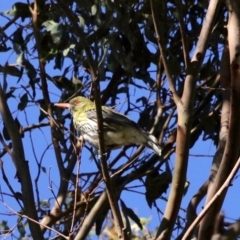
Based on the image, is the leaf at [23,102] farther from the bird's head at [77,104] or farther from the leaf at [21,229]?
the leaf at [21,229]

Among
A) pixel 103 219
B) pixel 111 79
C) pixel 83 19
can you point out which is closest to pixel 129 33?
pixel 83 19

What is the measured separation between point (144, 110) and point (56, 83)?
563 millimetres

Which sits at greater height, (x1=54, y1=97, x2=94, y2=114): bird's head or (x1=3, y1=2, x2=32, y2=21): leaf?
(x1=3, y1=2, x2=32, y2=21): leaf

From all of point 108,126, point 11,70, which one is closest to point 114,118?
point 108,126

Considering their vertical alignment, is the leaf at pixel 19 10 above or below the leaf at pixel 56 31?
above

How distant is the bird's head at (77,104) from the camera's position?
203 inches

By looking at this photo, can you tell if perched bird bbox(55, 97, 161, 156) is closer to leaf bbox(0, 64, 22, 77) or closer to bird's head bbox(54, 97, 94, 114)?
bird's head bbox(54, 97, 94, 114)

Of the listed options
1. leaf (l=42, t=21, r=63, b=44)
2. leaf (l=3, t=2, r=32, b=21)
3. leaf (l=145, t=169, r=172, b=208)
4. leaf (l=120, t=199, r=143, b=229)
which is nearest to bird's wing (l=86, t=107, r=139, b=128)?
leaf (l=145, t=169, r=172, b=208)

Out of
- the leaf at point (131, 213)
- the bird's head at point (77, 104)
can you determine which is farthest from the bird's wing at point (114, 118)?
the leaf at point (131, 213)

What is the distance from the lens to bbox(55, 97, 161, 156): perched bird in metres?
4.94

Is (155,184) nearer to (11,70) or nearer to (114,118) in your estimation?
(114,118)

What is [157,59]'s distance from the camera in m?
5.09

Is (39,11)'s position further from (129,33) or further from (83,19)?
(129,33)

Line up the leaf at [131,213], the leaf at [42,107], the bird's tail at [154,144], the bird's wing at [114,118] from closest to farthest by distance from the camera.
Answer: the bird's tail at [154,144], the leaf at [131,213], the bird's wing at [114,118], the leaf at [42,107]
